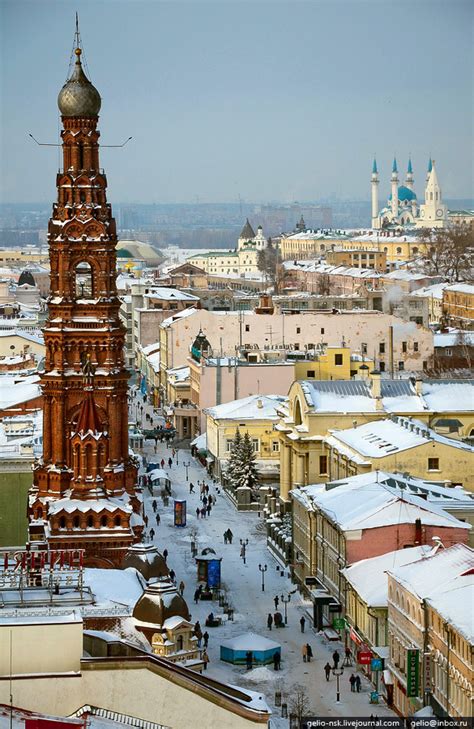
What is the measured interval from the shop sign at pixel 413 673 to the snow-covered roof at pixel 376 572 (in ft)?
12.2

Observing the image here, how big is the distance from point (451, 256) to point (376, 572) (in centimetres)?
13001

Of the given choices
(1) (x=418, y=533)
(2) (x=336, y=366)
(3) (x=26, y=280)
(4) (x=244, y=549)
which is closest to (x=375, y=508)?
(1) (x=418, y=533)

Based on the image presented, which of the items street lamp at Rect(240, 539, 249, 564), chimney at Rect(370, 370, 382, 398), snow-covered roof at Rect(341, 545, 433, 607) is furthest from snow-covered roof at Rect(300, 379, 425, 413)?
snow-covered roof at Rect(341, 545, 433, 607)

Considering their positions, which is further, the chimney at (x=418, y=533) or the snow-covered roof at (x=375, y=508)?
the snow-covered roof at (x=375, y=508)

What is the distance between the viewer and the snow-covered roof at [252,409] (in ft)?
Result: 246

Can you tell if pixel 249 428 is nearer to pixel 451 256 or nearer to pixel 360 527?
pixel 360 527

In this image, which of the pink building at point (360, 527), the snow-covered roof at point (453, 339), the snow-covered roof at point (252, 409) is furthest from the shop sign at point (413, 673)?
the snow-covered roof at point (453, 339)

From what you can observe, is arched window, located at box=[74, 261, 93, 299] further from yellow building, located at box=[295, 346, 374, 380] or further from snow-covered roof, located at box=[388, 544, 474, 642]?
yellow building, located at box=[295, 346, 374, 380]

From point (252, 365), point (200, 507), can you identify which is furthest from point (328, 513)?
point (252, 365)

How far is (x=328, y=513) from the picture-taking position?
50.0 meters

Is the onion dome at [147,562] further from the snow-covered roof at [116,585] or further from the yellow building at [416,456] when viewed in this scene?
the yellow building at [416,456]

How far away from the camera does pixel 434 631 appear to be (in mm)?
37500

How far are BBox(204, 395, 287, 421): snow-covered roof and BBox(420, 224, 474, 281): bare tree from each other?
266ft

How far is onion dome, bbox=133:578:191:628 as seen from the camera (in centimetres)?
3762
